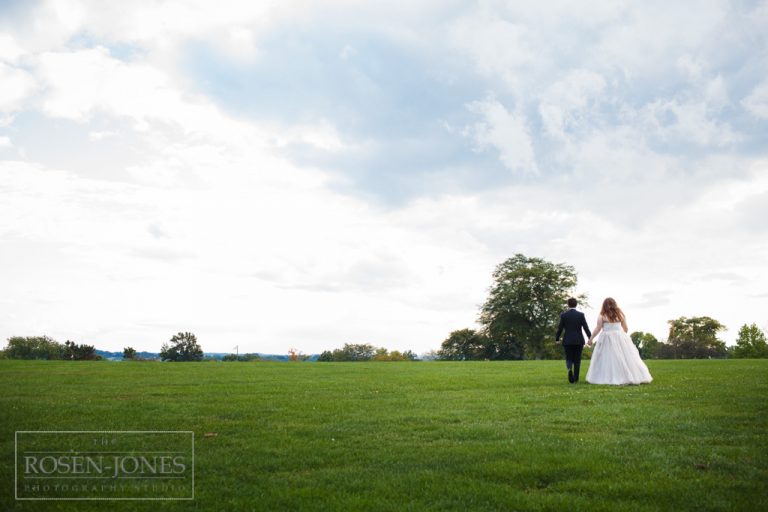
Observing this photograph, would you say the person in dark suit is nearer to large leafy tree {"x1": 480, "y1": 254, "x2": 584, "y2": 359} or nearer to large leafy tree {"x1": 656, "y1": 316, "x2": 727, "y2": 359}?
large leafy tree {"x1": 480, "y1": 254, "x2": 584, "y2": 359}

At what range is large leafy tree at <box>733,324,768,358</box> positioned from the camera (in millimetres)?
109750

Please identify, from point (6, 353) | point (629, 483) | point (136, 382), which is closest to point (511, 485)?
point (629, 483)

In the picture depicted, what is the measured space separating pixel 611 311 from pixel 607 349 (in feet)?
5.75

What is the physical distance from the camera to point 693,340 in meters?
137

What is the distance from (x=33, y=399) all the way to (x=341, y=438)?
1174 cm

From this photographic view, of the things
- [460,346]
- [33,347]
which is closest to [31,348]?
[33,347]

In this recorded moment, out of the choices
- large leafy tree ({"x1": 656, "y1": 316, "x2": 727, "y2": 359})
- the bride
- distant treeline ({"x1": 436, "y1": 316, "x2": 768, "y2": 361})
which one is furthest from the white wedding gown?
large leafy tree ({"x1": 656, "y1": 316, "x2": 727, "y2": 359})

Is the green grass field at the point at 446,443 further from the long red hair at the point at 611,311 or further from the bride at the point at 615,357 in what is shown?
the long red hair at the point at 611,311

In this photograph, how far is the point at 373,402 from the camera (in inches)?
639

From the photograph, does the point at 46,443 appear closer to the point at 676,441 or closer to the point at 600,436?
the point at 600,436

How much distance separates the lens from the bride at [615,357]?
69.7 feet
